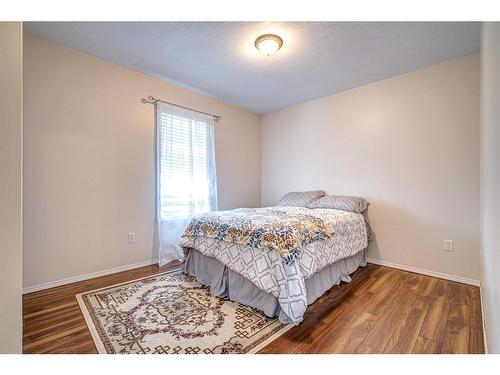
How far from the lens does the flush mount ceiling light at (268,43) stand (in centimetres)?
202

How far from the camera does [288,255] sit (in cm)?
158

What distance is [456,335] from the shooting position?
1.48 metres

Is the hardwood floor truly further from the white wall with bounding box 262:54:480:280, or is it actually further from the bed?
the white wall with bounding box 262:54:480:280

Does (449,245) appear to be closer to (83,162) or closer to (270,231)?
(270,231)

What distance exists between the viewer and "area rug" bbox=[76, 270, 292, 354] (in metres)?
1.37

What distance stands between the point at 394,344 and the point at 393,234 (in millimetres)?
1743

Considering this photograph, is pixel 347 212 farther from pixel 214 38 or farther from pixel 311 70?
pixel 214 38

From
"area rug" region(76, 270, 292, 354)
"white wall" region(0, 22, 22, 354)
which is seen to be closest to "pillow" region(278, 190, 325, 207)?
"area rug" region(76, 270, 292, 354)

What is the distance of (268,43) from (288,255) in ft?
6.16

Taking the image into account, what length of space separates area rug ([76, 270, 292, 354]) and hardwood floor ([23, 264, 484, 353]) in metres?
0.09

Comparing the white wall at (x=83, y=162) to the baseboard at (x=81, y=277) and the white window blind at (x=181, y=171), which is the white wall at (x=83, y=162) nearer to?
the baseboard at (x=81, y=277)

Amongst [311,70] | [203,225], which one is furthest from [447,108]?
[203,225]
